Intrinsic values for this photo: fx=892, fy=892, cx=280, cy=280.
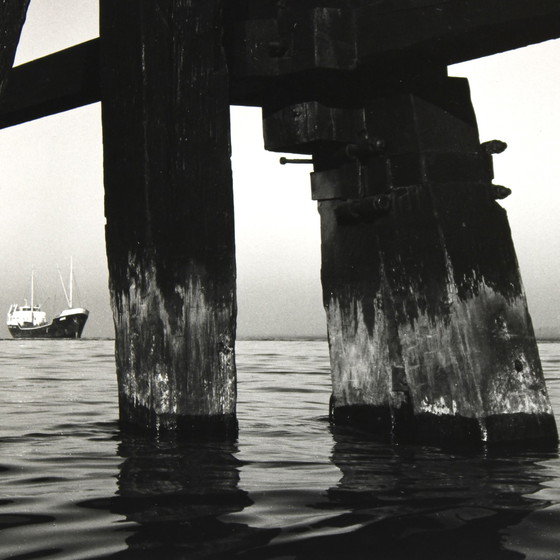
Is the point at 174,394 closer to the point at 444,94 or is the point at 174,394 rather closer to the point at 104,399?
the point at 444,94

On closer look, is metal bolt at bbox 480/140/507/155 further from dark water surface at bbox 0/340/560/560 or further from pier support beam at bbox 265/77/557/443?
dark water surface at bbox 0/340/560/560

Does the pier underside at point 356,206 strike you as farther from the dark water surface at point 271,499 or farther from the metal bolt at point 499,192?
the dark water surface at point 271,499

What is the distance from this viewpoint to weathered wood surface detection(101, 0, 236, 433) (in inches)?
162

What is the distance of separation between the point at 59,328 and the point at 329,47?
108 m

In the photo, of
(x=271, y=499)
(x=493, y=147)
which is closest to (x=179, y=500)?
(x=271, y=499)

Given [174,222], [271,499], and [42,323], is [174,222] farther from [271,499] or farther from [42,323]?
[42,323]

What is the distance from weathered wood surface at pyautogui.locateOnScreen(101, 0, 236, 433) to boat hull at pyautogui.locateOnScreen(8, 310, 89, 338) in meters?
105

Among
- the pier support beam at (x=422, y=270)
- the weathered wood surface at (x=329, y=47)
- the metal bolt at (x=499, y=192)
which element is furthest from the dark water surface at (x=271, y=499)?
the weathered wood surface at (x=329, y=47)

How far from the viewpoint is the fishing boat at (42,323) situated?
10688 centimetres

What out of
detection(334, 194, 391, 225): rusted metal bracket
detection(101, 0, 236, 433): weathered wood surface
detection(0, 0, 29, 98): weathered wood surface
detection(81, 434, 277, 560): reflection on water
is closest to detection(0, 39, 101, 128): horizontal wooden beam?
detection(101, 0, 236, 433): weathered wood surface

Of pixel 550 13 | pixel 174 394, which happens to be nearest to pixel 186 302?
pixel 174 394

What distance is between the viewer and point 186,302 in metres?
4.10

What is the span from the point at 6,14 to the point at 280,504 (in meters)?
1.92

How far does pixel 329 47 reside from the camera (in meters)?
4.24
